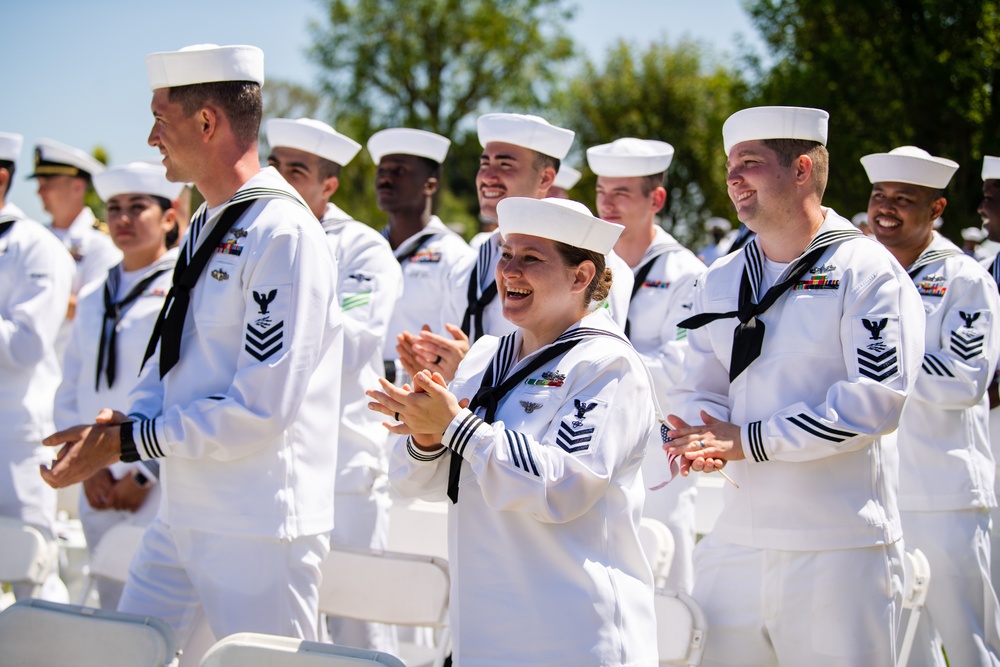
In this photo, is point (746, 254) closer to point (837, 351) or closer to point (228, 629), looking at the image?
point (837, 351)

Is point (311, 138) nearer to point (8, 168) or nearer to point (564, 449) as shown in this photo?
point (8, 168)

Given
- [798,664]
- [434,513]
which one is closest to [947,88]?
[434,513]

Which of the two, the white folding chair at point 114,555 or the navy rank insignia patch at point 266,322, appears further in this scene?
the white folding chair at point 114,555

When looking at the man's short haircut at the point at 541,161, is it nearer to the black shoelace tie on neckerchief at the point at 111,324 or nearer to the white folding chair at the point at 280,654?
the black shoelace tie on neckerchief at the point at 111,324

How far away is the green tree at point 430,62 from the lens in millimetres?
36531

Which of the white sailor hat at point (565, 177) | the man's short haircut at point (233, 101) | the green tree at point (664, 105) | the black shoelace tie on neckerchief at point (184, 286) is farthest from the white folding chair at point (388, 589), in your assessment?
the green tree at point (664, 105)

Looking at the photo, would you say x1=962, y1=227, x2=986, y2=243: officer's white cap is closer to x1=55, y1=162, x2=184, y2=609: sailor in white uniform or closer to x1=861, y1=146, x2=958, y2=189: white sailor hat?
x1=861, y1=146, x2=958, y2=189: white sailor hat

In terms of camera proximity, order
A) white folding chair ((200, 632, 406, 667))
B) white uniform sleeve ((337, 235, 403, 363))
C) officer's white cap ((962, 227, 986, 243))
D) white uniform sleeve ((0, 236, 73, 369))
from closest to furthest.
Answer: white folding chair ((200, 632, 406, 667)) → white uniform sleeve ((337, 235, 403, 363)) → white uniform sleeve ((0, 236, 73, 369)) → officer's white cap ((962, 227, 986, 243))

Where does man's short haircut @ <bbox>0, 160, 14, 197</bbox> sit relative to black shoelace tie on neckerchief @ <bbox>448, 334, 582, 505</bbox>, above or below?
above

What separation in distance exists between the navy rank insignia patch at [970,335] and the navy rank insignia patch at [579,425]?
2.53m

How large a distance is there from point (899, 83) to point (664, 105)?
57.2ft

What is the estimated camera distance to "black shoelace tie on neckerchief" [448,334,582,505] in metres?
3.20

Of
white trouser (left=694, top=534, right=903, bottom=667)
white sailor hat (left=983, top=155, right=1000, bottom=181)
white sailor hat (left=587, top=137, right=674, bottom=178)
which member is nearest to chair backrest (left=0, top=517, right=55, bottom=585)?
white trouser (left=694, top=534, right=903, bottom=667)

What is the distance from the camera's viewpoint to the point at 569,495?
9.68ft
